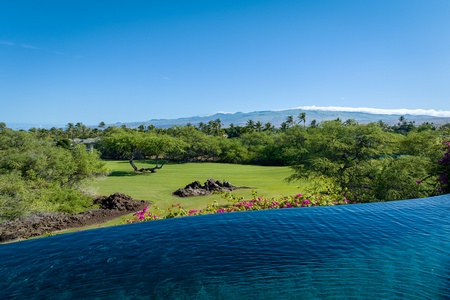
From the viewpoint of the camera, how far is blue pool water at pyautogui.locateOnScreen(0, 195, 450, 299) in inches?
256

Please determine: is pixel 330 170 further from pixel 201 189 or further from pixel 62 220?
pixel 62 220

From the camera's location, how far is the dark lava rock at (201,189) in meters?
24.9

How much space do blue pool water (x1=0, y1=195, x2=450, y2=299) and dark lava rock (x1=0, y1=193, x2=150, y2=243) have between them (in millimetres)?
5359

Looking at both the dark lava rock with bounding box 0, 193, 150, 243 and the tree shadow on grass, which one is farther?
the tree shadow on grass

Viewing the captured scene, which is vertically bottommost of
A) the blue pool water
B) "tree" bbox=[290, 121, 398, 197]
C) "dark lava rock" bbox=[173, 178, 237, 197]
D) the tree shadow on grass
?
the tree shadow on grass

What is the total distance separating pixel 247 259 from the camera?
26.2ft

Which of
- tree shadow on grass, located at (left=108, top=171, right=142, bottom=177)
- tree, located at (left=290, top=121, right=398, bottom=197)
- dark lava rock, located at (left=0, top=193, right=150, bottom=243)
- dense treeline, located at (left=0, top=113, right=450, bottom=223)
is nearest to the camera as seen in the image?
dark lava rock, located at (left=0, top=193, right=150, bottom=243)

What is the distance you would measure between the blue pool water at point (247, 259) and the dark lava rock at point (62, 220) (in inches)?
211

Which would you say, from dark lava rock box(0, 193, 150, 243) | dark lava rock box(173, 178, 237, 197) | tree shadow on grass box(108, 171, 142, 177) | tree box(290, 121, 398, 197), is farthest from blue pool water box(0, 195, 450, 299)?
tree shadow on grass box(108, 171, 142, 177)

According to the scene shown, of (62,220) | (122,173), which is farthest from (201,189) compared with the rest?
(122,173)

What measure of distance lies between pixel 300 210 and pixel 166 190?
1770 cm

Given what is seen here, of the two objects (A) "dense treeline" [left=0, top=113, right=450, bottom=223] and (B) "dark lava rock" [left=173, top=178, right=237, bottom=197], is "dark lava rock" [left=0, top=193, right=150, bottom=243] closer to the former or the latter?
(A) "dense treeline" [left=0, top=113, right=450, bottom=223]

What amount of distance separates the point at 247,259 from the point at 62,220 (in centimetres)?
1299

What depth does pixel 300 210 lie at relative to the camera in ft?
40.5
